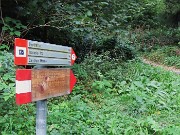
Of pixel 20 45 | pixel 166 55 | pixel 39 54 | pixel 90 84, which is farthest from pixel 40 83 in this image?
pixel 166 55

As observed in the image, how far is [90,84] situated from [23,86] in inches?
177

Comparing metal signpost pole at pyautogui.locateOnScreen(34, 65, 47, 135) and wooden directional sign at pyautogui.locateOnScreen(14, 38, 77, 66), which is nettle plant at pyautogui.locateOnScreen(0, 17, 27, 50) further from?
metal signpost pole at pyautogui.locateOnScreen(34, 65, 47, 135)

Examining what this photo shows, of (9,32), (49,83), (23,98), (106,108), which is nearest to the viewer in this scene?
(23,98)

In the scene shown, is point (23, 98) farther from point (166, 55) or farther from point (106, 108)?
point (166, 55)

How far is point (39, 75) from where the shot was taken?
2.56 meters

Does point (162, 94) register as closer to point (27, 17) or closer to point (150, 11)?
point (27, 17)

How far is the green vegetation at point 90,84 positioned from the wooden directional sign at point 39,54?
1.15 metres

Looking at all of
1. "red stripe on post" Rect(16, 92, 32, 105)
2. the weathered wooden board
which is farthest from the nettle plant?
"red stripe on post" Rect(16, 92, 32, 105)

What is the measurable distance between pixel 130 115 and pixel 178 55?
1213cm

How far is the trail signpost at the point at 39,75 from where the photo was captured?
2.32m

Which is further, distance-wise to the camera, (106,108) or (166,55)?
(166,55)

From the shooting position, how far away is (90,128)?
430 centimetres

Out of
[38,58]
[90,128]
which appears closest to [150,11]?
[90,128]

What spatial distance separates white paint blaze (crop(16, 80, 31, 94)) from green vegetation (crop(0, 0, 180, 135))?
141 centimetres
